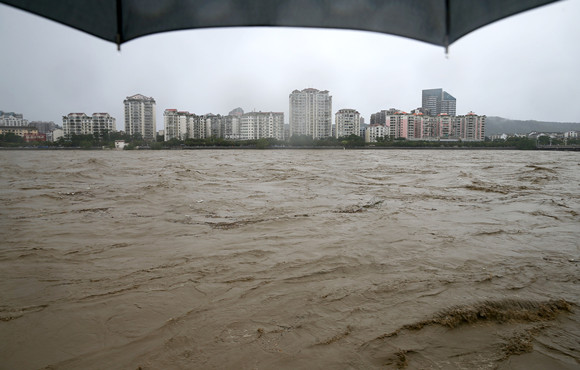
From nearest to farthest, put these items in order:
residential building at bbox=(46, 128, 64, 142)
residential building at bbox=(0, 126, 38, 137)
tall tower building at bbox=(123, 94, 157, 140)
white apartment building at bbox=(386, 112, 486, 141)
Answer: residential building at bbox=(0, 126, 38, 137) < residential building at bbox=(46, 128, 64, 142) < tall tower building at bbox=(123, 94, 157, 140) < white apartment building at bbox=(386, 112, 486, 141)

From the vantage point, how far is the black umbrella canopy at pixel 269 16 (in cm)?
128

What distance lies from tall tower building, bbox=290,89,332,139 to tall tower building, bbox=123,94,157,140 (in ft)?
112

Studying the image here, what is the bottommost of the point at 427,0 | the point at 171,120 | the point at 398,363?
the point at 398,363

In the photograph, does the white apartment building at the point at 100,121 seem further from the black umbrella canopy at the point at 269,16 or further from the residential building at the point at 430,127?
the black umbrella canopy at the point at 269,16

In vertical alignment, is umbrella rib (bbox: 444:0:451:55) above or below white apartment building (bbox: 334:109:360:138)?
below

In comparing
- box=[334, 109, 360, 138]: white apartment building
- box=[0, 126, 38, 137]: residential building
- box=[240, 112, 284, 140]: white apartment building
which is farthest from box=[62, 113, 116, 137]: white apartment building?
box=[334, 109, 360, 138]: white apartment building

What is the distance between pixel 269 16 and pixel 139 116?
276ft

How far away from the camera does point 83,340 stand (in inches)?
118

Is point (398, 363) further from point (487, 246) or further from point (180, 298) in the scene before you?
point (487, 246)

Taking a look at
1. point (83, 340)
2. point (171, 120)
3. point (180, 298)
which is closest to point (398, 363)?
point (180, 298)

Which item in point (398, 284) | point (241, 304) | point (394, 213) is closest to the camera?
point (241, 304)

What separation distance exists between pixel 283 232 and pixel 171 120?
255 ft

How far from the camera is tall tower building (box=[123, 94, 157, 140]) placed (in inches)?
2997

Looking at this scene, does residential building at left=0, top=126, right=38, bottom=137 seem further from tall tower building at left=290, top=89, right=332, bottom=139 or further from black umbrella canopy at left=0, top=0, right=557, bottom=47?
black umbrella canopy at left=0, top=0, right=557, bottom=47
